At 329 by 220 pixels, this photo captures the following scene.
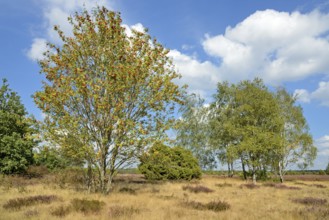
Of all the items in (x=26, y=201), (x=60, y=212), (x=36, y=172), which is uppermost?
(x=36, y=172)

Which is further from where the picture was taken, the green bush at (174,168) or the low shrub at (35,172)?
the green bush at (174,168)

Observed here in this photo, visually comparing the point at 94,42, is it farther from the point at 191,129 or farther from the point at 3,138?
the point at 191,129

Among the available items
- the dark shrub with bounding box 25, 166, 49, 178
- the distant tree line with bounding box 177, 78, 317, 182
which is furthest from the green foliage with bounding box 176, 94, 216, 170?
the dark shrub with bounding box 25, 166, 49, 178

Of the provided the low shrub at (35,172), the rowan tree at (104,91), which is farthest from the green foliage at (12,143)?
the rowan tree at (104,91)

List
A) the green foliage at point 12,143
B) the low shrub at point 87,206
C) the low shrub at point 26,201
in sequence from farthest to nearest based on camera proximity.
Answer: the green foliage at point 12,143, the low shrub at point 26,201, the low shrub at point 87,206

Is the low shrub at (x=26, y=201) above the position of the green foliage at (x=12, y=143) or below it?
below

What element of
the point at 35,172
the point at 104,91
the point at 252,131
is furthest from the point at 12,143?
the point at 252,131

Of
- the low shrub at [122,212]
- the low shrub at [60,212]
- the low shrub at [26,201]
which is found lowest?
the low shrub at [122,212]

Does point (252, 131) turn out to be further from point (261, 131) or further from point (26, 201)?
point (26, 201)

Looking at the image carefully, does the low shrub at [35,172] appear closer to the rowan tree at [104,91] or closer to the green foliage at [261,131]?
the rowan tree at [104,91]

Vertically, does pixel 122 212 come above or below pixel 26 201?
below

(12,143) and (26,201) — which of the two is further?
(12,143)

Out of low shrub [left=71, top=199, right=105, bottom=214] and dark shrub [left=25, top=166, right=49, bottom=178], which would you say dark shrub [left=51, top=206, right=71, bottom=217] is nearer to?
low shrub [left=71, top=199, right=105, bottom=214]

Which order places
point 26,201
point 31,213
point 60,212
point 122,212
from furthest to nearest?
point 26,201
point 122,212
point 60,212
point 31,213
